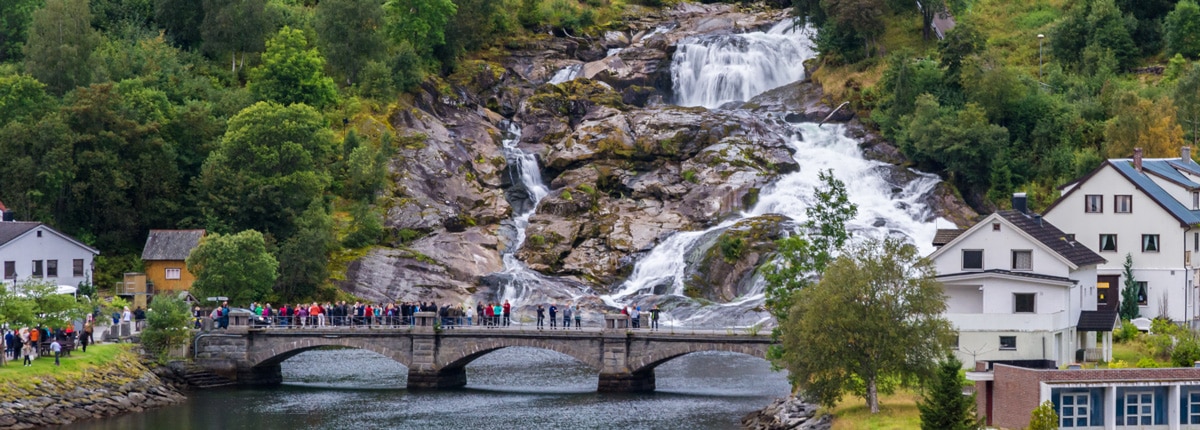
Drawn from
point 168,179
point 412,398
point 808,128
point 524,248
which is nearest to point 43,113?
point 168,179

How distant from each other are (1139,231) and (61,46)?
244 feet

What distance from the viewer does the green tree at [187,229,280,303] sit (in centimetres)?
10269

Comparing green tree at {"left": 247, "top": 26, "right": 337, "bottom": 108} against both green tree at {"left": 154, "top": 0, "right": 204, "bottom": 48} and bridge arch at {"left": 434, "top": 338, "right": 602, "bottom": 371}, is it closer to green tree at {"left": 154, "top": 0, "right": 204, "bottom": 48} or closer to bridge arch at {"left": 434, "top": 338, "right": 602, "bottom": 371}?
green tree at {"left": 154, "top": 0, "right": 204, "bottom": 48}

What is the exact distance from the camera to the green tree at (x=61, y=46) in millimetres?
122062

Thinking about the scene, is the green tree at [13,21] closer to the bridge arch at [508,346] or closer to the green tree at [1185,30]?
the bridge arch at [508,346]

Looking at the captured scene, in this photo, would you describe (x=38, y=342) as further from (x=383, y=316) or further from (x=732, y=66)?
(x=732, y=66)

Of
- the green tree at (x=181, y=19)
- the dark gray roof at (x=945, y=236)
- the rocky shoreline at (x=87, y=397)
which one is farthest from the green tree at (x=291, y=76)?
the dark gray roof at (x=945, y=236)

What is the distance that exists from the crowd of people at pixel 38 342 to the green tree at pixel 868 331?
118ft

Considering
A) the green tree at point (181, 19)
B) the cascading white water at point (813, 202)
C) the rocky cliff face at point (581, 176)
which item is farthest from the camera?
the green tree at point (181, 19)

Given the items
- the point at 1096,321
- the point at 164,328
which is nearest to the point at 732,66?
the point at 164,328

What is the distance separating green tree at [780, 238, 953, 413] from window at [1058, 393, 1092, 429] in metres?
6.07

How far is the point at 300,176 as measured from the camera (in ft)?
375

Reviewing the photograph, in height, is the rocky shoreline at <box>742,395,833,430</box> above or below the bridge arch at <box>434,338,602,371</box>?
below

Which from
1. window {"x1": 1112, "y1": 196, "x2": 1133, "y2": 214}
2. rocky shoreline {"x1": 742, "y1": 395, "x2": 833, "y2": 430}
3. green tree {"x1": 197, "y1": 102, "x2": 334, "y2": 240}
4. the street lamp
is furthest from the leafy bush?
green tree {"x1": 197, "y1": 102, "x2": 334, "y2": 240}
